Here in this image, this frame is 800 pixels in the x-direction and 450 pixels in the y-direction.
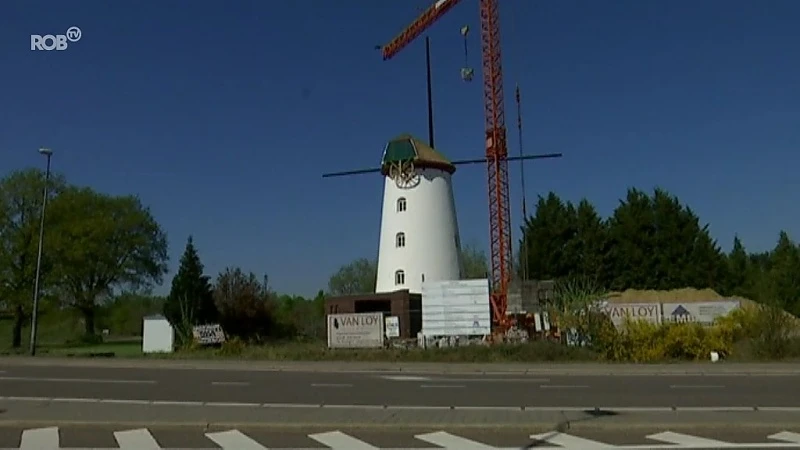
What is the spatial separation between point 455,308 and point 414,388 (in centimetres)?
1902

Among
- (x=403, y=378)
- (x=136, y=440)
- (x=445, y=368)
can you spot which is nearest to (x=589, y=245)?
(x=445, y=368)

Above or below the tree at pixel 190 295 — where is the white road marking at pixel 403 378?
below

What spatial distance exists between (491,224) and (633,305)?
887 inches

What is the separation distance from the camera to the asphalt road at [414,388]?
1535 cm

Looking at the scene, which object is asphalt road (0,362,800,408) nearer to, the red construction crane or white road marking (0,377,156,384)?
white road marking (0,377,156,384)

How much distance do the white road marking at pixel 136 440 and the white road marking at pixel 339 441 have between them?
2247mm

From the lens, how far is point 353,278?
3477 inches

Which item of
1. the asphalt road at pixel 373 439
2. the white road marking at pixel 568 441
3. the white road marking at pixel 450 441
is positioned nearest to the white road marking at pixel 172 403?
the asphalt road at pixel 373 439

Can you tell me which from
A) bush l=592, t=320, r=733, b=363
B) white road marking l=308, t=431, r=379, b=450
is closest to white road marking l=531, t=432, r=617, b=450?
white road marking l=308, t=431, r=379, b=450

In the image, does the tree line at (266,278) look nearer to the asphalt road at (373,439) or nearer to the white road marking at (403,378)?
the white road marking at (403,378)

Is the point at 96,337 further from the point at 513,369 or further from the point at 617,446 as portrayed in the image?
the point at 617,446

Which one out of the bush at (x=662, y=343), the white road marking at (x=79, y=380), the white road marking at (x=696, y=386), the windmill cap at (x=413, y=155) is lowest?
the white road marking at (x=696, y=386)

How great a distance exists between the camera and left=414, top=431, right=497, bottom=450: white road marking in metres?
10.1

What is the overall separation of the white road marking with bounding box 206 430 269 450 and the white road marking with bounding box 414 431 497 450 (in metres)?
2.34
